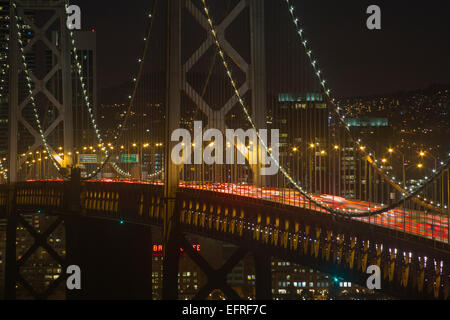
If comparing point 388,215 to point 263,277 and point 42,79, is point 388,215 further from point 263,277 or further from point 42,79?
point 42,79

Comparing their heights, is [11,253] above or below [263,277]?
below

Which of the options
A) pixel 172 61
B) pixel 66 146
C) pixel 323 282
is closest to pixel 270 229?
pixel 172 61

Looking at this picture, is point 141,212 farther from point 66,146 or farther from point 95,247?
point 66,146

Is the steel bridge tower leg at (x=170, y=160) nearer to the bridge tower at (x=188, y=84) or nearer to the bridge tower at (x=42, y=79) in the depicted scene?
the bridge tower at (x=188, y=84)

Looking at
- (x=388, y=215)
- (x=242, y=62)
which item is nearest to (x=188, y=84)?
(x=242, y=62)

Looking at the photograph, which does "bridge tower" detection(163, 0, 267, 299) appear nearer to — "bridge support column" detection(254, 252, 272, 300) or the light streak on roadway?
the light streak on roadway
